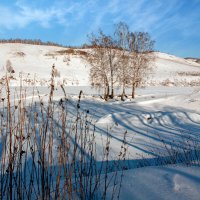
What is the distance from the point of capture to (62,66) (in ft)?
128

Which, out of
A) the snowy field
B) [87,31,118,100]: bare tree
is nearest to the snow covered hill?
the snowy field

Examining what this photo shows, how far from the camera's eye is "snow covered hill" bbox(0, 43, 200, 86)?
32.8 metres

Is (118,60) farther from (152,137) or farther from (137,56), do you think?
(152,137)

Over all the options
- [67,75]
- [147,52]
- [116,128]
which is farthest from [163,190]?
[67,75]

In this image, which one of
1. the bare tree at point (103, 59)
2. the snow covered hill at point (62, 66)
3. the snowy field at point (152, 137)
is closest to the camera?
the snowy field at point (152, 137)

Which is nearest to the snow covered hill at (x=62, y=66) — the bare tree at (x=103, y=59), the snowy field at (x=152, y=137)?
the snowy field at (x=152, y=137)

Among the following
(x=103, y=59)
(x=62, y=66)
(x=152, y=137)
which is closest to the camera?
(x=152, y=137)

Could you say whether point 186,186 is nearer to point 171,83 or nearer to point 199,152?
point 199,152

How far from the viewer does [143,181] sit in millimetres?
3043

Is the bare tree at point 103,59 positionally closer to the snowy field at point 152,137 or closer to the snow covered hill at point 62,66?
the snowy field at point 152,137

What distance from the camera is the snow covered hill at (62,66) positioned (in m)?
32.8

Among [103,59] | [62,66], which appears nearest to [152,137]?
[103,59]

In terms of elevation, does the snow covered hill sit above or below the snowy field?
above

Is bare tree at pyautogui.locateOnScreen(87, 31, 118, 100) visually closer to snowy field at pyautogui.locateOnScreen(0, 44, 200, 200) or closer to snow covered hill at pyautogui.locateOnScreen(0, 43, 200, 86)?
snowy field at pyautogui.locateOnScreen(0, 44, 200, 200)
